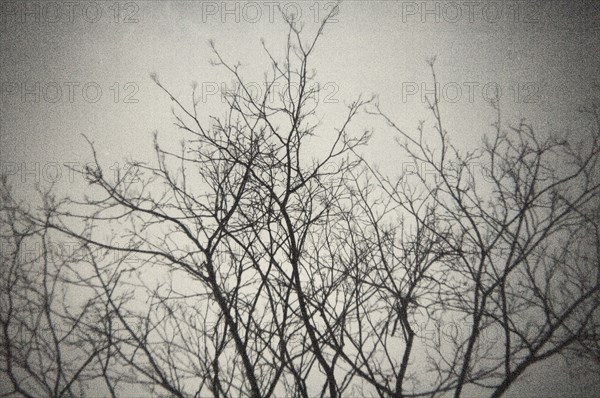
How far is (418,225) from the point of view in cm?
493

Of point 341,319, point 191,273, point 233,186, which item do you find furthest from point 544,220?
point 191,273

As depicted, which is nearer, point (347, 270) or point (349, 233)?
point (347, 270)

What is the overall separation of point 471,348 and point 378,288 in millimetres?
1133

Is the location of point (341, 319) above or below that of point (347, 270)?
below

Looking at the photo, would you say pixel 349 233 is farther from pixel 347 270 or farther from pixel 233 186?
pixel 233 186

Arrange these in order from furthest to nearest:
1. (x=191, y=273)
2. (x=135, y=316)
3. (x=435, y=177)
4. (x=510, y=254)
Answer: (x=435, y=177) < (x=510, y=254) < (x=135, y=316) < (x=191, y=273)

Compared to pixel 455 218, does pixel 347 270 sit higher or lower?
lower

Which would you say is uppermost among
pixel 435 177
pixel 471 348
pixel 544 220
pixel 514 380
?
pixel 435 177

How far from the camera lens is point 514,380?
4316 mm

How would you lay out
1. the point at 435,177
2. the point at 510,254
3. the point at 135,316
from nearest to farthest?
the point at 135,316 < the point at 510,254 < the point at 435,177

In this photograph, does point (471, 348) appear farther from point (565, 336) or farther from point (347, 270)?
point (347, 270)

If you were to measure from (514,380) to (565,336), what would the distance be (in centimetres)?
72

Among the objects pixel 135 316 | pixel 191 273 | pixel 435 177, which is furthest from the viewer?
pixel 435 177

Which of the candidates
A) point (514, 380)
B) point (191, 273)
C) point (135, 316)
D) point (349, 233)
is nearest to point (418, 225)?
point (349, 233)
